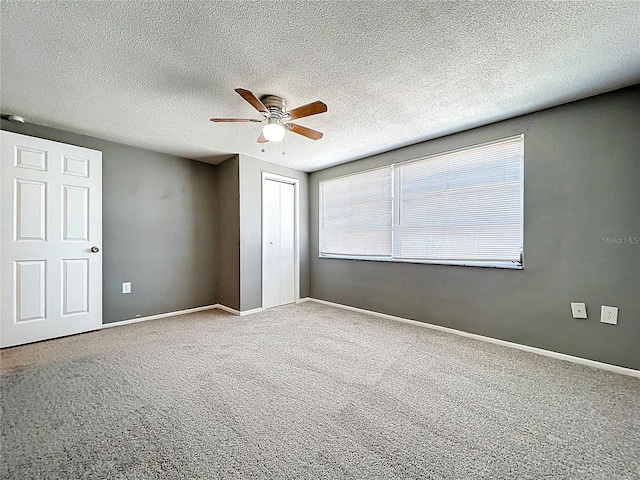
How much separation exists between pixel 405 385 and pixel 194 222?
3.60m

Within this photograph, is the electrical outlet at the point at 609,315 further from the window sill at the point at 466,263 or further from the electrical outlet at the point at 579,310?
the window sill at the point at 466,263

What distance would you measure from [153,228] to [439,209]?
375 centimetres

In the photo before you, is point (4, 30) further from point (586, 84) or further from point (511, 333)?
point (511, 333)

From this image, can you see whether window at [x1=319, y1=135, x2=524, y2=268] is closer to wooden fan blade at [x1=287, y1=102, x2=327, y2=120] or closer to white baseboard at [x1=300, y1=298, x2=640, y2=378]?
white baseboard at [x1=300, y1=298, x2=640, y2=378]

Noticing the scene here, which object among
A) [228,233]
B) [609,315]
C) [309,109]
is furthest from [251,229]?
[609,315]

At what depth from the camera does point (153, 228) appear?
149 inches

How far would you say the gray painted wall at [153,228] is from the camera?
134 inches

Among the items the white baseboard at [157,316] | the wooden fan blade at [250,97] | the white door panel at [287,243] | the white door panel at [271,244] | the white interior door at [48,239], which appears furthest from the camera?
the white door panel at [287,243]

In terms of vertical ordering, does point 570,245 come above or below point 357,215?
below

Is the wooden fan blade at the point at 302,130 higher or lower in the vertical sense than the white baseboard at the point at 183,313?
higher

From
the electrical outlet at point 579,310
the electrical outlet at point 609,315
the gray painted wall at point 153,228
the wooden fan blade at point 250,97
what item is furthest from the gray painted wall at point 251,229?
the electrical outlet at point 609,315

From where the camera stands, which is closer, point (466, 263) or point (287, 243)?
point (466, 263)

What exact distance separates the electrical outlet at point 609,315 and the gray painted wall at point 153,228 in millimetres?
4550

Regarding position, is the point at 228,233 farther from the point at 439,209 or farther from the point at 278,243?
the point at 439,209
